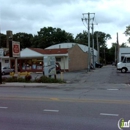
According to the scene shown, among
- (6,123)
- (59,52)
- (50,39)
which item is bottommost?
(6,123)

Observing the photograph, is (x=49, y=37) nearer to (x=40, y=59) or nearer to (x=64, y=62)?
(x=40, y=59)

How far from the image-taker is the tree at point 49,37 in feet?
299

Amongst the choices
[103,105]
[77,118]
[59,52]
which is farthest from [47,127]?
[59,52]

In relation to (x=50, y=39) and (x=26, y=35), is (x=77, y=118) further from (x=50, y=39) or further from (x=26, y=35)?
(x=26, y=35)

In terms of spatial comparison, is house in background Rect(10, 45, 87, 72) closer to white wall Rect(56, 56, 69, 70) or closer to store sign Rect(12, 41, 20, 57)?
white wall Rect(56, 56, 69, 70)

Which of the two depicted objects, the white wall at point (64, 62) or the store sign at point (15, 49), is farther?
the white wall at point (64, 62)

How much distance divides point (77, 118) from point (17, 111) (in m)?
2.44

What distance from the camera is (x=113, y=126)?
6488 mm

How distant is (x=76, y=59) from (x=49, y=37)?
4576cm

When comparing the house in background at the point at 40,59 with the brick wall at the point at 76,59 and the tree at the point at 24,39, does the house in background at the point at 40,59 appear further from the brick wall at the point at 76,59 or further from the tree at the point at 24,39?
the tree at the point at 24,39

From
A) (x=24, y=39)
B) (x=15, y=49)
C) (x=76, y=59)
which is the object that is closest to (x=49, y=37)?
(x=24, y=39)

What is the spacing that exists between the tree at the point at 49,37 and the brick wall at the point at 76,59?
1476 inches

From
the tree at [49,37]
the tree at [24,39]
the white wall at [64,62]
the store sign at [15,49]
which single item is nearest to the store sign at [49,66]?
the store sign at [15,49]

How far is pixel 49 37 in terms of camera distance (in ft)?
307
